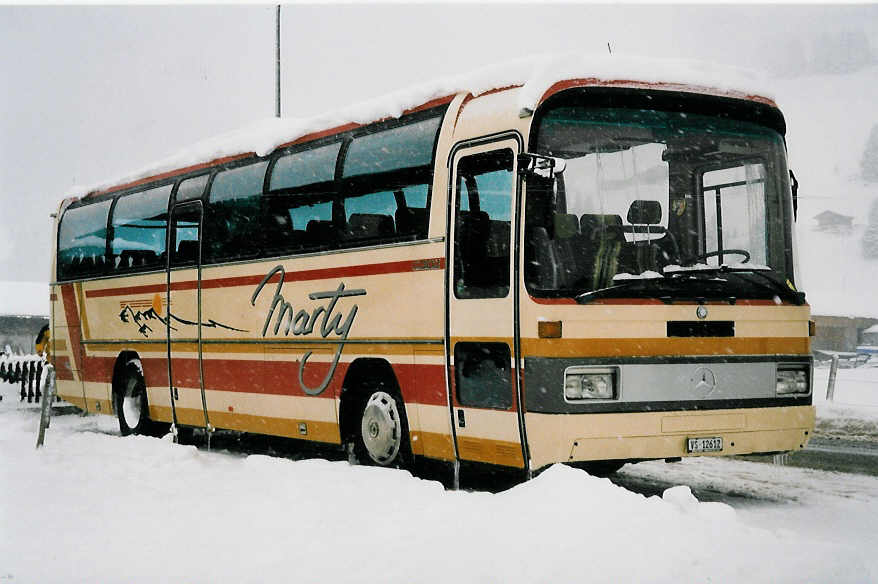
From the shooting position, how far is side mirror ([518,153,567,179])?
9.12 metres

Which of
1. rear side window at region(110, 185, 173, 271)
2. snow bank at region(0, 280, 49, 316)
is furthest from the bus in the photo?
snow bank at region(0, 280, 49, 316)

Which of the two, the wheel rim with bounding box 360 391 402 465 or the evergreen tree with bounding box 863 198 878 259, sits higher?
the evergreen tree with bounding box 863 198 878 259

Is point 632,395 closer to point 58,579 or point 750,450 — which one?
point 750,450

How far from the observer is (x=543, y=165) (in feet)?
29.9

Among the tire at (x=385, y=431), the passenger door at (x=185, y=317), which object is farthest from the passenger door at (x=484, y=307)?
the passenger door at (x=185, y=317)

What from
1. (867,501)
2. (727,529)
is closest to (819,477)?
(867,501)

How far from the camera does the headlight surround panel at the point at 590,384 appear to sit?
9148 millimetres

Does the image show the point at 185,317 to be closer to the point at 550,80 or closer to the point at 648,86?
the point at 550,80

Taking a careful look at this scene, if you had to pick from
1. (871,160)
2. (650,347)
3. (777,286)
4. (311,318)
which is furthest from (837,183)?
(650,347)

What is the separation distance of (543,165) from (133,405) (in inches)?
378

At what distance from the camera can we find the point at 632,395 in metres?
9.21

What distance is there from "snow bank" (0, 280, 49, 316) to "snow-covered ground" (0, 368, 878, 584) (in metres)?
64.0

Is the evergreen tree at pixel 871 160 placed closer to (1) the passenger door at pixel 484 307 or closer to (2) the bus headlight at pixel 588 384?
(1) the passenger door at pixel 484 307

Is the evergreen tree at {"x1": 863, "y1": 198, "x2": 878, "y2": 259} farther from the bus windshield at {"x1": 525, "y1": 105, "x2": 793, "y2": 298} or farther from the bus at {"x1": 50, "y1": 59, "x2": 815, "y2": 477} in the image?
the bus windshield at {"x1": 525, "y1": 105, "x2": 793, "y2": 298}
